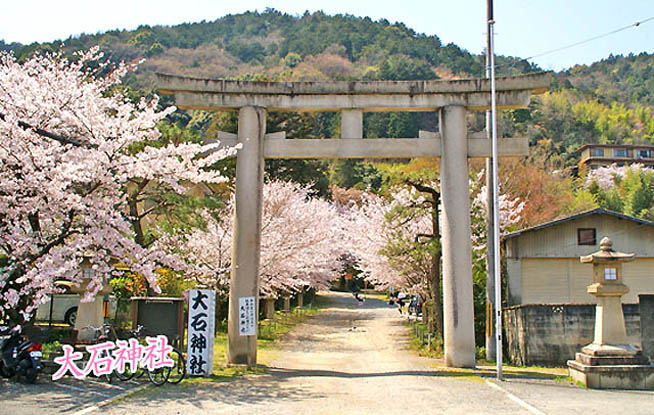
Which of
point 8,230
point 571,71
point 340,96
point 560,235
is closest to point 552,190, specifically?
point 560,235

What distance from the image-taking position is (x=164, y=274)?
2278 centimetres

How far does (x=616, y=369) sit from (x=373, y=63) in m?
115

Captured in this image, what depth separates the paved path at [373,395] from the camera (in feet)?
30.7

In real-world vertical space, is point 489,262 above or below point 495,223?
below

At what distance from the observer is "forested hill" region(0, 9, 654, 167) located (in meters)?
85.0

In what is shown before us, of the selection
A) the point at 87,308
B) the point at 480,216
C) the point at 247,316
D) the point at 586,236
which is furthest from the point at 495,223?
the point at 87,308

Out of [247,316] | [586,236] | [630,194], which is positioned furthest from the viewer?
[630,194]

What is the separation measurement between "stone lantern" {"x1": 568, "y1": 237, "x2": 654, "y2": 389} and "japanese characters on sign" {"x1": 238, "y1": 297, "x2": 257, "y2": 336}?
7167 millimetres

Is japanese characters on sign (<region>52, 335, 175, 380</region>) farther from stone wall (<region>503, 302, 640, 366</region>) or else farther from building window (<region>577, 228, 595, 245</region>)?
building window (<region>577, 228, 595, 245</region>)

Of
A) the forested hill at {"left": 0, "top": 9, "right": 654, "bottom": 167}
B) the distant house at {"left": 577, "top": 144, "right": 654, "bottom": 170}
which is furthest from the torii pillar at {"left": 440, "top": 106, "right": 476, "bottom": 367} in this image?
the distant house at {"left": 577, "top": 144, "right": 654, "bottom": 170}

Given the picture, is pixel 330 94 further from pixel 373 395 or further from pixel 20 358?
pixel 20 358

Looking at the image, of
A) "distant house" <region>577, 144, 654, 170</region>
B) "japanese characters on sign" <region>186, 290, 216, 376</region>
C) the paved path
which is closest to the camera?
the paved path

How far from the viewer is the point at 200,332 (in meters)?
12.6

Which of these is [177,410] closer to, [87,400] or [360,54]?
[87,400]
